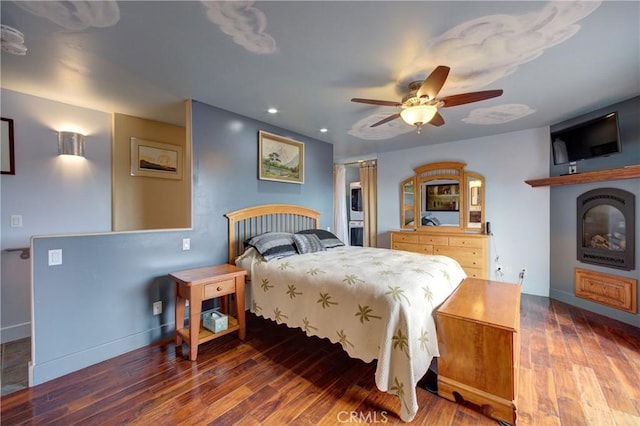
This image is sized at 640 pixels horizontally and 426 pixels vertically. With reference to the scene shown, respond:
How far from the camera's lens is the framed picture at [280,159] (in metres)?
3.51

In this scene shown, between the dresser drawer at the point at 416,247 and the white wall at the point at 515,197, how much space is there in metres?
0.95

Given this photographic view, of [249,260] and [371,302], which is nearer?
[371,302]

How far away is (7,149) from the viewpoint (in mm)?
2496

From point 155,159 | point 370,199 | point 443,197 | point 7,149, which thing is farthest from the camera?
point 370,199

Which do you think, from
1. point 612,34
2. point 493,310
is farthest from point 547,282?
point 612,34

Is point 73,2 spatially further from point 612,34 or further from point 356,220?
point 356,220

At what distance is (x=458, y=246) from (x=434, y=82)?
314cm

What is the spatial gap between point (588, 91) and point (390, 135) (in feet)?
7.30

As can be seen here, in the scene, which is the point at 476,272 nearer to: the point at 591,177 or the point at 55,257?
the point at 591,177

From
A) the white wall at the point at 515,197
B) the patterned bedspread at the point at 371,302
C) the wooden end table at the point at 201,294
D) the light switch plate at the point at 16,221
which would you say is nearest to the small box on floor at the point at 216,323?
the wooden end table at the point at 201,294

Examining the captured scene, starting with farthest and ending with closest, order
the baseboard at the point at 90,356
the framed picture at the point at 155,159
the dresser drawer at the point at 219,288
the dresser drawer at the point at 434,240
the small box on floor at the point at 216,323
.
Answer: the dresser drawer at the point at 434,240
the framed picture at the point at 155,159
the small box on floor at the point at 216,323
the dresser drawer at the point at 219,288
the baseboard at the point at 90,356

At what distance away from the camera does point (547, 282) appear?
3.85m

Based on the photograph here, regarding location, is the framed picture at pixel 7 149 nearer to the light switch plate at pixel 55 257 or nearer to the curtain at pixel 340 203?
the light switch plate at pixel 55 257

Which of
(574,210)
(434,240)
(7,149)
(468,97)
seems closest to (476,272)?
(434,240)
